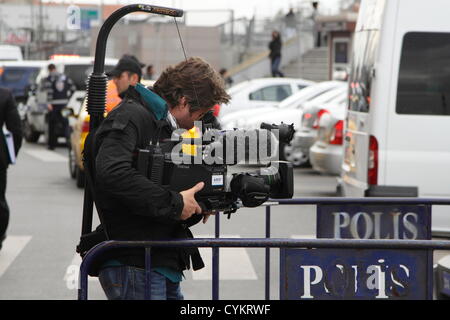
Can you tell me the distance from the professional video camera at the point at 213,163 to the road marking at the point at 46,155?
16.8 m

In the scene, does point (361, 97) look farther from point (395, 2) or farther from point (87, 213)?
point (87, 213)

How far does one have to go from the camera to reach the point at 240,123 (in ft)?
65.4

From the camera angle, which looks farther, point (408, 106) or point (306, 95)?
point (306, 95)

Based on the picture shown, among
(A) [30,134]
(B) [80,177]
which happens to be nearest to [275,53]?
(A) [30,134]

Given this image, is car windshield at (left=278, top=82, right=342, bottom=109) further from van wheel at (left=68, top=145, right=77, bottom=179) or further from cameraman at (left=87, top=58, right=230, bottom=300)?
cameraman at (left=87, top=58, right=230, bottom=300)

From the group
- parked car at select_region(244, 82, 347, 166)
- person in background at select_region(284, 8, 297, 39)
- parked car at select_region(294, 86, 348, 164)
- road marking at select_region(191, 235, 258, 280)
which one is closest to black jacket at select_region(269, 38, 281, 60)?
person in background at select_region(284, 8, 297, 39)

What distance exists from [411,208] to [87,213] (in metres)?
1.93

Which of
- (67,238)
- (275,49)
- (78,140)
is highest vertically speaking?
(275,49)

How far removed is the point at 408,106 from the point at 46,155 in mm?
13680

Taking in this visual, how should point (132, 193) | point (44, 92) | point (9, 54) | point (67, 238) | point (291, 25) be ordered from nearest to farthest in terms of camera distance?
point (132, 193) < point (67, 238) < point (44, 92) < point (9, 54) < point (291, 25)

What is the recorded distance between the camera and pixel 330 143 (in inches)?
576

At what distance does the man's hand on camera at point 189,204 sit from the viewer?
168 inches

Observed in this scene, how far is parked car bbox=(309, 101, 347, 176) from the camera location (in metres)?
14.5

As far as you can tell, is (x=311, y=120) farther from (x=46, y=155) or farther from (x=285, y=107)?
(x=46, y=155)
